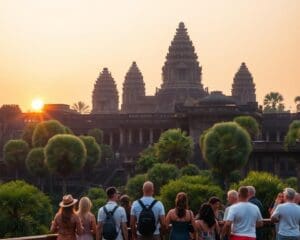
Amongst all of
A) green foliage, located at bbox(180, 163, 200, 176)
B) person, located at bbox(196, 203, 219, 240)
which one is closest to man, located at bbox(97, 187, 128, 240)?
person, located at bbox(196, 203, 219, 240)

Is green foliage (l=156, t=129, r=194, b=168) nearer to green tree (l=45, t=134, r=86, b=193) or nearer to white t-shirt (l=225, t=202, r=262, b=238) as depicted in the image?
green tree (l=45, t=134, r=86, b=193)

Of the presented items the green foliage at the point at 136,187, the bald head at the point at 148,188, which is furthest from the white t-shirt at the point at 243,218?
the green foliage at the point at 136,187

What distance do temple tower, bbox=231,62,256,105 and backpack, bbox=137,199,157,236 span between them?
150381 millimetres

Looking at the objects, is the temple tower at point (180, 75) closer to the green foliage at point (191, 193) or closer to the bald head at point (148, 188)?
the green foliage at point (191, 193)

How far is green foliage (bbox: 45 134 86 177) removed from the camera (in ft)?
281

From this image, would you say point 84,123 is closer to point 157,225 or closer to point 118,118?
point 118,118

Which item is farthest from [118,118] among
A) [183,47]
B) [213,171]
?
[213,171]

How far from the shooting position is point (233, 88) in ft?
580

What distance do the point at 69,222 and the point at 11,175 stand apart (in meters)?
92.6

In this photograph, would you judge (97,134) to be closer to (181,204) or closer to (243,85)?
(243,85)

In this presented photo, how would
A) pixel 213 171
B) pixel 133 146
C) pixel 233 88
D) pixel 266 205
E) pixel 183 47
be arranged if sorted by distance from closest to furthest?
pixel 266 205
pixel 213 171
pixel 133 146
pixel 183 47
pixel 233 88

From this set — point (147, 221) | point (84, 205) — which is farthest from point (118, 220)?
point (84, 205)

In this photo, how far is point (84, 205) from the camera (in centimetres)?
1953

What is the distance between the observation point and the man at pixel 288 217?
2025cm
